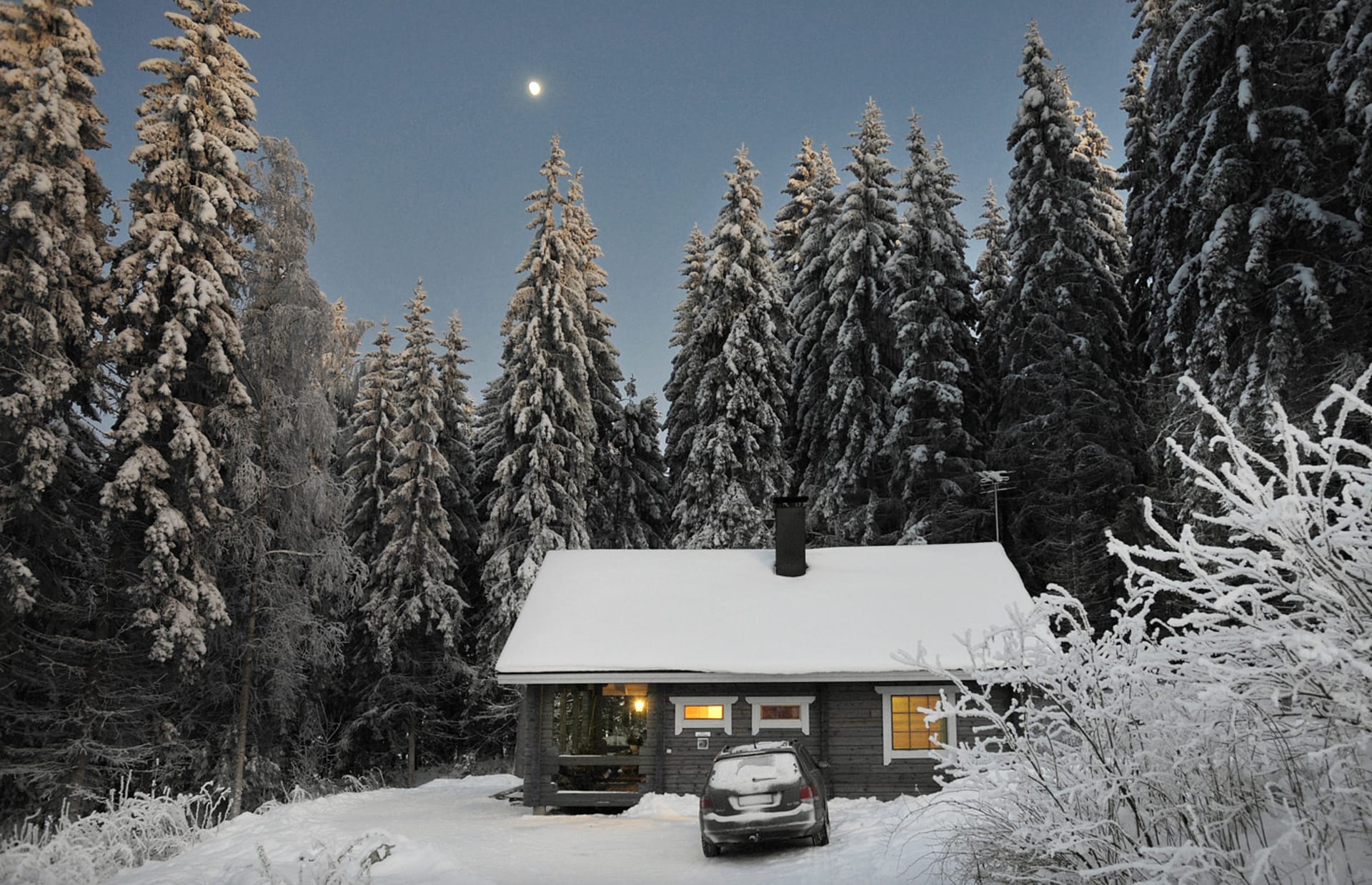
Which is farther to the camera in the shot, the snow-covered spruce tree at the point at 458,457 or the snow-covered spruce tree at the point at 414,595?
the snow-covered spruce tree at the point at 458,457

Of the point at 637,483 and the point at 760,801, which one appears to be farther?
the point at 637,483

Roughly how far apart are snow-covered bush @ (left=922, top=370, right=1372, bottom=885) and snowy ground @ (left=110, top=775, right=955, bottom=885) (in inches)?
52.1

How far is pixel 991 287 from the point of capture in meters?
30.6

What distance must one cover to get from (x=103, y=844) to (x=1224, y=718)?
12.0 meters

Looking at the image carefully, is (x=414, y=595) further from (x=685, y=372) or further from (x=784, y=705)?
(x=784, y=705)

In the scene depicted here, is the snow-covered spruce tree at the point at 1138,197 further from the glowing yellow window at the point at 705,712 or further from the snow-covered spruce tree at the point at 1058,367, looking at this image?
the glowing yellow window at the point at 705,712

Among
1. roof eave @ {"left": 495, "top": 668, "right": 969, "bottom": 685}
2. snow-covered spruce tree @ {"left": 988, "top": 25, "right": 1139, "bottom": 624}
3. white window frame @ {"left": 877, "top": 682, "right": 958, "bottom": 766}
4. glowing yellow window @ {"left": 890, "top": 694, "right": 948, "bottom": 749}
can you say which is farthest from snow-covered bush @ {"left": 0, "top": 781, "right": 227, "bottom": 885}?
snow-covered spruce tree @ {"left": 988, "top": 25, "right": 1139, "bottom": 624}

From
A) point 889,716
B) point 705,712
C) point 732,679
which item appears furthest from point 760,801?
point 889,716

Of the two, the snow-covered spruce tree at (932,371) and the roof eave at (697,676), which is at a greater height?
the snow-covered spruce tree at (932,371)

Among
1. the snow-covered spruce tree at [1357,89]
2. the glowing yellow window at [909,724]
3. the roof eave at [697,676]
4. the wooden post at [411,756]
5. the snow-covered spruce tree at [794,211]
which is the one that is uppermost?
the snow-covered spruce tree at [794,211]

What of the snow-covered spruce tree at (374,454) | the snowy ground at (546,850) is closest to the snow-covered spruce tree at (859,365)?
the snowy ground at (546,850)

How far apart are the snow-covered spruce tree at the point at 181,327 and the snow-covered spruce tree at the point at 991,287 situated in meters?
20.6

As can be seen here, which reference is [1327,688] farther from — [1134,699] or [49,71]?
[49,71]

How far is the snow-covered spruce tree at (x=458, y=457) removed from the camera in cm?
3025
